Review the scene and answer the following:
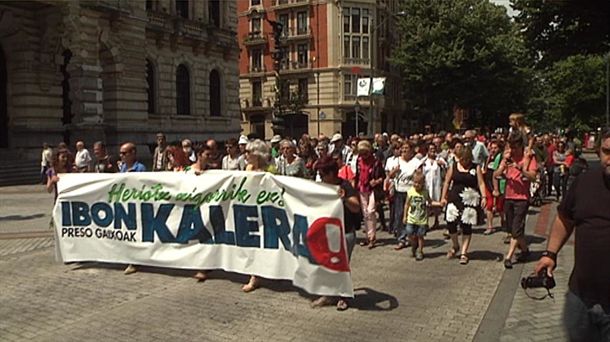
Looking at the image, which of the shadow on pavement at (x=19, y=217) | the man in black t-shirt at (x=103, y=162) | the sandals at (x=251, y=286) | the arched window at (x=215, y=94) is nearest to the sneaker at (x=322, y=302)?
the sandals at (x=251, y=286)

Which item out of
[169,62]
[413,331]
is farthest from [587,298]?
[169,62]

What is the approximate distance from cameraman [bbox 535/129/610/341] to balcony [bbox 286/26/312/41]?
184 ft

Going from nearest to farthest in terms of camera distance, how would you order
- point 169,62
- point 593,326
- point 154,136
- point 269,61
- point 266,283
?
1. point 593,326
2. point 266,283
3. point 154,136
4. point 169,62
5. point 269,61

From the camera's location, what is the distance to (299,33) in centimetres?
5881

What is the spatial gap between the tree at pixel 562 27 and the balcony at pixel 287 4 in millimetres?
38902

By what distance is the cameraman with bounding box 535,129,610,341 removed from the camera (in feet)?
11.5

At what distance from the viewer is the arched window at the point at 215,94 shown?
38312mm

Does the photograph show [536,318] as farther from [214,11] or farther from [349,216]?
[214,11]

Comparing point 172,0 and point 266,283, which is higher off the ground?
point 172,0

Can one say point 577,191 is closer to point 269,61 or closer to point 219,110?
point 219,110

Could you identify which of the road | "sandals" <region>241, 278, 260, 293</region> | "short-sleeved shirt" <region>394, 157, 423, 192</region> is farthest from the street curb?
"sandals" <region>241, 278, 260, 293</region>

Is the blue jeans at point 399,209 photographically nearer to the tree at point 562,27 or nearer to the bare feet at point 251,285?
the bare feet at point 251,285

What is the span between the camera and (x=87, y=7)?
26422 millimetres

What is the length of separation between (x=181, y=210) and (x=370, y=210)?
3.79 meters
